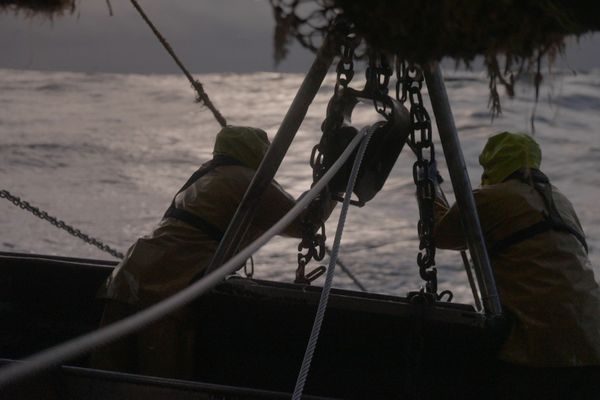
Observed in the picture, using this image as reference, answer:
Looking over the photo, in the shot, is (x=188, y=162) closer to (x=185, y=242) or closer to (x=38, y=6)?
(x=185, y=242)

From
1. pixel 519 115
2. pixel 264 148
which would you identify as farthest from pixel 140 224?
pixel 264 148

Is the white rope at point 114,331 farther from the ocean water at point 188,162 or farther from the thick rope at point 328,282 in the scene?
the ocean water at point 188,162

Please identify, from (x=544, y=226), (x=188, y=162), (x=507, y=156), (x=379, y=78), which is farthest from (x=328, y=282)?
(x=188, y=162)

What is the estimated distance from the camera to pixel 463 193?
3.43 meters

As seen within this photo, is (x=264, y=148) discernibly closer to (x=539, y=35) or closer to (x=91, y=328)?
(x=91, y=328)

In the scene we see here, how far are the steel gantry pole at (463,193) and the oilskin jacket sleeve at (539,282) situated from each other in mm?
235

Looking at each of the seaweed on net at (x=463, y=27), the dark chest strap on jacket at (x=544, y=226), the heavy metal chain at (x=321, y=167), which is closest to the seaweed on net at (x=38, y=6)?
the seaweed on net at (x=463, y=27)

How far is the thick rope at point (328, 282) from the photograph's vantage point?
259 centimetres

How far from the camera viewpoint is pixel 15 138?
3500 centimetres

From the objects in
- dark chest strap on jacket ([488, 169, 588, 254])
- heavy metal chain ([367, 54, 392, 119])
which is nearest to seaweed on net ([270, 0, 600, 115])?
heavy metal chain ([367, 54, 392, 119])

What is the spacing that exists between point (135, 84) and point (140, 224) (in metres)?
39.2

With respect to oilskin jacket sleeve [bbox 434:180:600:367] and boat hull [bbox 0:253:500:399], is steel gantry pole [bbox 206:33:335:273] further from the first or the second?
oilskin jacket sleeve [bbox 434:180:600:367]

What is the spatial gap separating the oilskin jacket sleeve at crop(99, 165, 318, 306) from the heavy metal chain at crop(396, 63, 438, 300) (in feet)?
2.41

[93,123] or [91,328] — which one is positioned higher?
[91,328]
